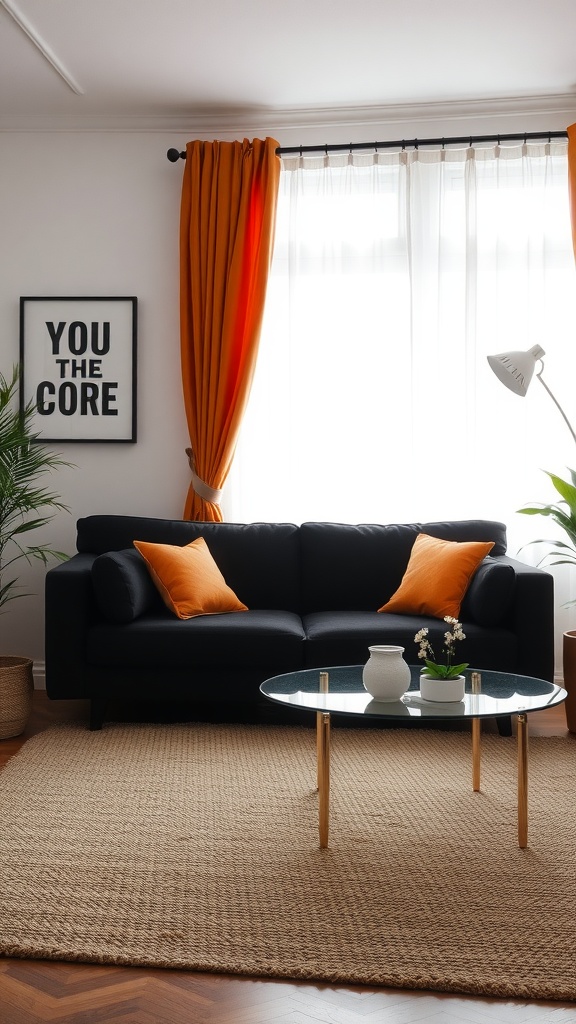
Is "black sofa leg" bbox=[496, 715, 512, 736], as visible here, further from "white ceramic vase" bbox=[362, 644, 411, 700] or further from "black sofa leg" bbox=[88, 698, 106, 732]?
"black sofa leg" bbox=[88, 698, 106, 732]

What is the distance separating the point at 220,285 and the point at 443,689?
2575mm

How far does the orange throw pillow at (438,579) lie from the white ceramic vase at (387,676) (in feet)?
3.96

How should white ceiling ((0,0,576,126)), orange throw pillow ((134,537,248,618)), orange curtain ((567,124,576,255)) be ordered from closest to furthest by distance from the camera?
white ceiling ((0,0,576,126))
orange throw pillow ((134,537,248,618))
orange curtain ((567,124,576,255))

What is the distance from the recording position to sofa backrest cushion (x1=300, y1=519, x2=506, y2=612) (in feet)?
13.4

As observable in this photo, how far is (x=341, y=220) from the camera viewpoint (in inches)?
177

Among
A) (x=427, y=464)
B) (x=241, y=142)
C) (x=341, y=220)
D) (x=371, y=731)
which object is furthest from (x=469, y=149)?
(x=371, y=731)

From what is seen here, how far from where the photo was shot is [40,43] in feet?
12.2

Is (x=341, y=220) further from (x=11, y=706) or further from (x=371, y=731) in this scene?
(x=11, y=706)

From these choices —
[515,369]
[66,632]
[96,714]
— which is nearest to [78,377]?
[66,632]

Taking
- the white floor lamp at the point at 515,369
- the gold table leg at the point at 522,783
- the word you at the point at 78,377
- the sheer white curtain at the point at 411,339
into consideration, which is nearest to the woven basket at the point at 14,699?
the sheer white curtain at the point at 411,339

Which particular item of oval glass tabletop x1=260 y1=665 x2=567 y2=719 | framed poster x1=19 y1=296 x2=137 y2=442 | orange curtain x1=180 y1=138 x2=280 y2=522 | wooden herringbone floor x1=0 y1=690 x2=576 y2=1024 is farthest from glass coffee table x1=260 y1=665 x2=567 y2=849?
framed poster x1=19 y1=296 x2=137 y2=442

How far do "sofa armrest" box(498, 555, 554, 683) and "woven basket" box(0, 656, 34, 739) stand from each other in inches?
78.5

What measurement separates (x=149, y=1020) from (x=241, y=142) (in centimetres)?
390

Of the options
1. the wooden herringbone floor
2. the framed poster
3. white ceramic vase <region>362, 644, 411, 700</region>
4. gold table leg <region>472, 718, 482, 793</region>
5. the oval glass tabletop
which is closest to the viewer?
the wooden herringbone floor
